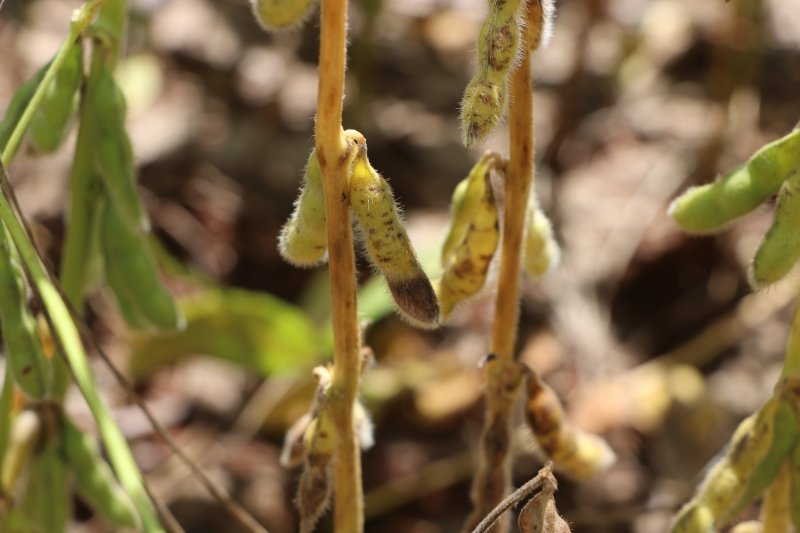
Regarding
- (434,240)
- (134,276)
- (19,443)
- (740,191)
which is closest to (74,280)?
(134,276)

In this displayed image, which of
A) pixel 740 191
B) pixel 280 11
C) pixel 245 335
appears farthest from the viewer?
pixel 245 335

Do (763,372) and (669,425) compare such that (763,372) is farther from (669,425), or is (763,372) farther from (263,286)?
(263,286)

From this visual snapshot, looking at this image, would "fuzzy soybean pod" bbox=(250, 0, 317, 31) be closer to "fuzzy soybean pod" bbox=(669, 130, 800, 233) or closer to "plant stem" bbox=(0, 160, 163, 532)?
"plant stem" bbox=(0, 160, 163, 532)

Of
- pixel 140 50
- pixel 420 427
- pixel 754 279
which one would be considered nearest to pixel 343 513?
pixel 754 279

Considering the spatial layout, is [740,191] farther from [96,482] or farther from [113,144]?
[96,482]

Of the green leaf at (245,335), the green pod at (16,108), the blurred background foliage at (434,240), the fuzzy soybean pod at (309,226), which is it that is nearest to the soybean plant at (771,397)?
the fuzzy soybean pod at (309,226)

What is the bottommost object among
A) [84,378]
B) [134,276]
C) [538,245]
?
[84,378]
